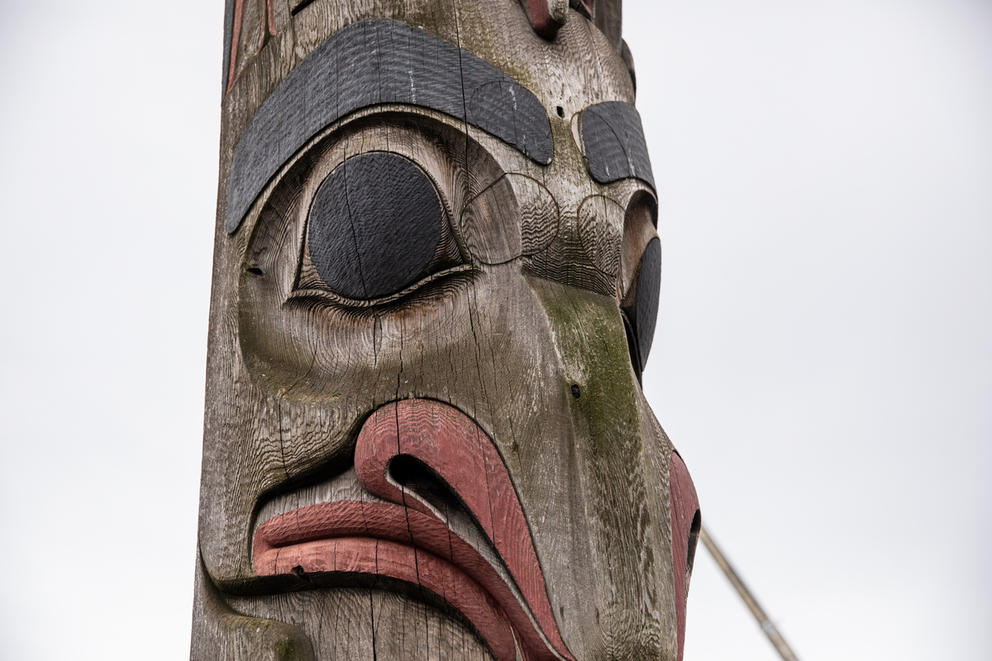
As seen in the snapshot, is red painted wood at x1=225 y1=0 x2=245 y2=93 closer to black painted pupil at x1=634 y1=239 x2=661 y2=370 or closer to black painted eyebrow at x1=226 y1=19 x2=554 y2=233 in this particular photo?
black painted eyebrow at x1=226 y1=19 x2=554 y2=233

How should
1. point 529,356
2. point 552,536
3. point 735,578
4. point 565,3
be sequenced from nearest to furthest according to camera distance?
point 552,536 → point 529,356 → point 565,3 → point 735,578

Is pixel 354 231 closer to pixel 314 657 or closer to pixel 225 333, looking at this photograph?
pixel 225 333

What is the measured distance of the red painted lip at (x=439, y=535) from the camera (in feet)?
5.73

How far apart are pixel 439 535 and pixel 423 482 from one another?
0.13m

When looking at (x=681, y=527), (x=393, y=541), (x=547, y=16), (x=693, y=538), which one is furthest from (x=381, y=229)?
(x=693, y=538)

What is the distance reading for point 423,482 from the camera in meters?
1.89

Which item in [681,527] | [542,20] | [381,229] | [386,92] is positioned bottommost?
[681,527]

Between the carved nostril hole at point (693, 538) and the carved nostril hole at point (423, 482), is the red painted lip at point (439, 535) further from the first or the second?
the carved nostril hole at point (693, 538)

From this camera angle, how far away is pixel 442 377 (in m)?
1.97

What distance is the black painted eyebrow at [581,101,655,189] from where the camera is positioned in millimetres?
2301

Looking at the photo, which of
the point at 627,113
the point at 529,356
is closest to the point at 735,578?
the point at 627,113

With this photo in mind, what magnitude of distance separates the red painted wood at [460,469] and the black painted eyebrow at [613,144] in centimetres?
72

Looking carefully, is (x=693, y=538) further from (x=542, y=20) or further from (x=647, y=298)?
(x=542, y=20)

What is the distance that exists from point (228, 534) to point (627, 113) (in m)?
1.43
